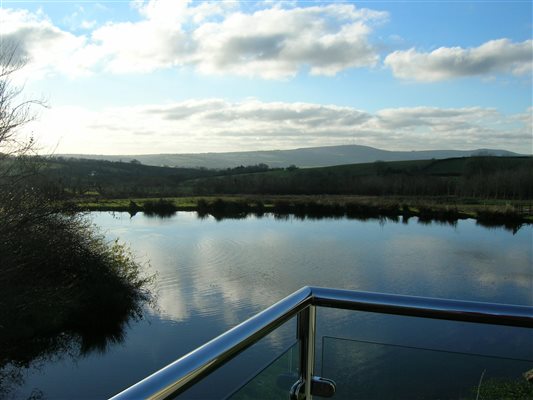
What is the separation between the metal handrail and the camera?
2.57 feet

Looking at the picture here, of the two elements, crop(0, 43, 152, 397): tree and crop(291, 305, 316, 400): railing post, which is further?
crop(0, 43, 152, 397): tree

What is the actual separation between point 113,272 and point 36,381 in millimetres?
3343

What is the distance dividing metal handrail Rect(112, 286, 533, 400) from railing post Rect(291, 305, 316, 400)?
4 cm

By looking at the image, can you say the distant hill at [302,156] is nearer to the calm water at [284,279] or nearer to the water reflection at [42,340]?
the calm water at [284,279]

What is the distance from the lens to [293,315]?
1228 millimetres

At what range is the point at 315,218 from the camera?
29.0m

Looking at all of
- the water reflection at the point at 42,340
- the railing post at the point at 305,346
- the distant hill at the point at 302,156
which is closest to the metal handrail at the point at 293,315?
the railing post at the point at 305,346

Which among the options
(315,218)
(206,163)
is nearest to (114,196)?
(315,218)

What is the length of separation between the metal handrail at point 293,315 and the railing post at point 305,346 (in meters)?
0.04

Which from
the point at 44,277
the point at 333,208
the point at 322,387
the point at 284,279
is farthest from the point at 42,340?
the point at 333,208

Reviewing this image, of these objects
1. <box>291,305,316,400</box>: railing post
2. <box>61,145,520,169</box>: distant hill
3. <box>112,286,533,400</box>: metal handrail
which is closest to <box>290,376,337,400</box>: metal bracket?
<box>291,305,316,400</box>: railing post

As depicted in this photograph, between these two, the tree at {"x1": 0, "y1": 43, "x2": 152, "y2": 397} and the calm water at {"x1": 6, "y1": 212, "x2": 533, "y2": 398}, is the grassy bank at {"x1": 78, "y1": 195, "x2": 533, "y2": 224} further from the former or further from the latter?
the tree at {"x1": 0, "y1": 43, "x2": 152, "y2": 397}

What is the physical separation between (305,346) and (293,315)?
178 mm

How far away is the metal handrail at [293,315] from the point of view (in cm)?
78
